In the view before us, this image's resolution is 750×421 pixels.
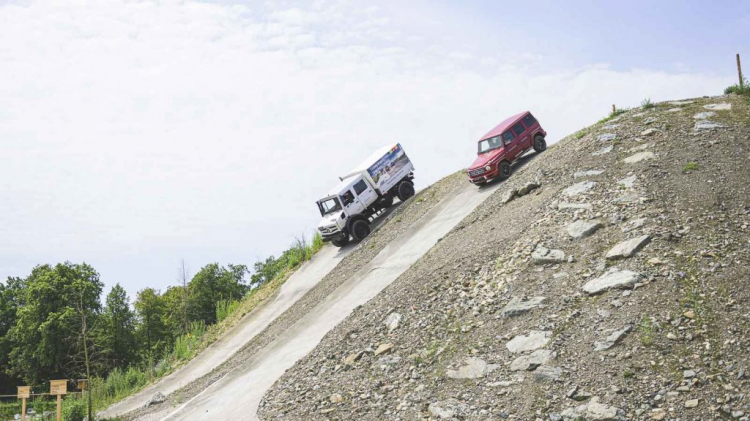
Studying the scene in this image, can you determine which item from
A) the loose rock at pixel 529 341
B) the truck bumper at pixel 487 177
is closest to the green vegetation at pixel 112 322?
the truck bumper at pixel 487 177

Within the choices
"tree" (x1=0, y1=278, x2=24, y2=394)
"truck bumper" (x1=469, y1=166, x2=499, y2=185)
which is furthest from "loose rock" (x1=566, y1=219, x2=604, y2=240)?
"tree" (x1=0, y1=278, x2=24, y2=394)

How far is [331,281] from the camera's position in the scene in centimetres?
2356

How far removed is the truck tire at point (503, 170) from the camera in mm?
25828

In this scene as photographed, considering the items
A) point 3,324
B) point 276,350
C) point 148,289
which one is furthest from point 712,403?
point 3,324

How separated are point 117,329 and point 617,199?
48.5 m

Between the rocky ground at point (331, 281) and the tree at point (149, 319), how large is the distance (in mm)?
36920

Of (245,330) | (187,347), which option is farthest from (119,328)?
(245,330)

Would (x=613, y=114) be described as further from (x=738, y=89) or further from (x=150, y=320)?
(x=150, y=320)

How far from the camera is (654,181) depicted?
49.2ft

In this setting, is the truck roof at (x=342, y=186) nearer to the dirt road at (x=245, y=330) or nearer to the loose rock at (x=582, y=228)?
the dirt road at (x=245, y=330)

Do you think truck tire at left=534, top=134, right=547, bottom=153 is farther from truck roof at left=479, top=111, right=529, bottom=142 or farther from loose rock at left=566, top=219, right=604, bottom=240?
loose rock at left=566, top=219, right=604, bottom=240

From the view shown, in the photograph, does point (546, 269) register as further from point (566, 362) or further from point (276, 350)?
point (276, 350)

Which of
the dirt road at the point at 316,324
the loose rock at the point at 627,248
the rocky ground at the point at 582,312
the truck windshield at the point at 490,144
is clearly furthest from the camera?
the truck windshield at the point at 490,144

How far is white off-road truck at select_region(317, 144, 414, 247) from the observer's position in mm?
28000
